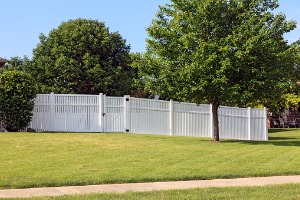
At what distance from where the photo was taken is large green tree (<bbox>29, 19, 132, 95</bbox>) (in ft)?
108

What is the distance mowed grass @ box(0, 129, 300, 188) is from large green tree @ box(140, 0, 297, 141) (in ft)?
9.46

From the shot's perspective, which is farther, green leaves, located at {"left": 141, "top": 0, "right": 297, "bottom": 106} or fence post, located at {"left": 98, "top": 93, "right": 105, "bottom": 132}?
fence post, located at {"left": 98, "top": 93, "right": 105, "bottom": 132}

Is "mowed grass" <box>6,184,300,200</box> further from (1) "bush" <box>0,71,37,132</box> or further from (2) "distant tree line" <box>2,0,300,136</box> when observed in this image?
(1) "bush" <box>0,71,37,132</box>

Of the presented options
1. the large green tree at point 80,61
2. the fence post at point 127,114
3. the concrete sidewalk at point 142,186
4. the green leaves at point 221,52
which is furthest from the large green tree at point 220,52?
the large green tree at point 80,61

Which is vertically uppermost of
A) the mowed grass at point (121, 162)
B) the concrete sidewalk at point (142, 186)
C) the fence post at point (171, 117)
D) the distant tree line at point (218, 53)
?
the distant tree line at point (218, 53)

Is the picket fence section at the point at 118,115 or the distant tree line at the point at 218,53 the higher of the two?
the distant tree line at the point at 218,53

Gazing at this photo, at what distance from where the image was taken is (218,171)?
9.66 metres

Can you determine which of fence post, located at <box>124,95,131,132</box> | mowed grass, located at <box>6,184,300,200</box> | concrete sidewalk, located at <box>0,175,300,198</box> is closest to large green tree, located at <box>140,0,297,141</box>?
fence post, located at <box>124,95,131,132</box>

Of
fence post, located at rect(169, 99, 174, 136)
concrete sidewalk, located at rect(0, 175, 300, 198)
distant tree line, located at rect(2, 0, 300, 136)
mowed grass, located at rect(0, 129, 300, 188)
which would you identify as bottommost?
concrete sidewalk, located at rect(0, 175, 300, 198)

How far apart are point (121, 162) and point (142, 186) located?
2.50 meters

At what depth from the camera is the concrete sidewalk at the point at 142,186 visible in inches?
292

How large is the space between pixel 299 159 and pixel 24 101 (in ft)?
38.2

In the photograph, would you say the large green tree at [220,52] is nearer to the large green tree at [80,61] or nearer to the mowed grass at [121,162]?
the mowed grass at [121,162]

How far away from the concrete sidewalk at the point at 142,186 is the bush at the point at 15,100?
37.6 feet
